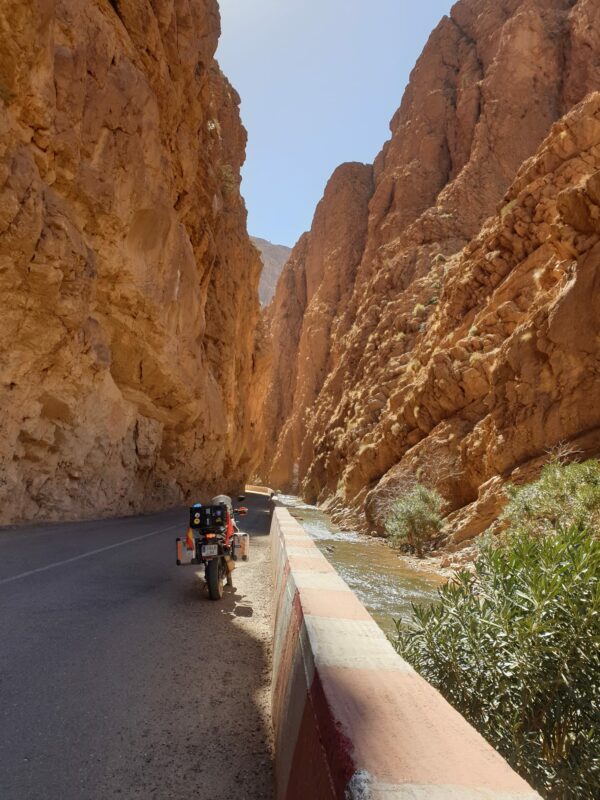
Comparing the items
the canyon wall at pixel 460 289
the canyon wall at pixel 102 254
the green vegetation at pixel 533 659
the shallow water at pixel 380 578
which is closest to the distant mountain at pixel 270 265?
the canyon wall at pixel 460 289

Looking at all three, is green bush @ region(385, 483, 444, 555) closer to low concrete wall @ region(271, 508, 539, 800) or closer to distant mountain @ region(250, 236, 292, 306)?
low concrete wall @ region(271, 508, 539, 800)

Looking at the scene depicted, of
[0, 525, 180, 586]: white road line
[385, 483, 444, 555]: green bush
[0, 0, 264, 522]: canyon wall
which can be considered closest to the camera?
[0, 525, 180, 586]: white road line

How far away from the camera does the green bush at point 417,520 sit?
1792cm

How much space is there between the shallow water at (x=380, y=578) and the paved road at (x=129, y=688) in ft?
11.1

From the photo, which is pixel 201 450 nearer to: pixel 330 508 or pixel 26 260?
pixel 330 508

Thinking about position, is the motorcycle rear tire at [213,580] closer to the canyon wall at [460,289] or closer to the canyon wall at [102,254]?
the canyon wall at [102,254]

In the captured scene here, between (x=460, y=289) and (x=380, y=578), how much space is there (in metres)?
19.9

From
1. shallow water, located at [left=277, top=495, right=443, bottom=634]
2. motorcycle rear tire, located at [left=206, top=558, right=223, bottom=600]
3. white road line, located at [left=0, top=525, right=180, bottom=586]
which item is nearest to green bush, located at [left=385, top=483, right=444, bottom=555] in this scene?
shallow water, located at [left=277, top=495, right=443, bottom=634]

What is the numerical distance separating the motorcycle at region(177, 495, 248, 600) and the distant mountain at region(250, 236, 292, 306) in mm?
144243

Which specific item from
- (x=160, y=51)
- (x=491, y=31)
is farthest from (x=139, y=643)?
(x=491, y=31)

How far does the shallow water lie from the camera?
31.3 feet

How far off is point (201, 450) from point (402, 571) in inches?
611

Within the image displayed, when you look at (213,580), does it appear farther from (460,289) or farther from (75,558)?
(460,289)

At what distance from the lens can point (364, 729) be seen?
150cm
